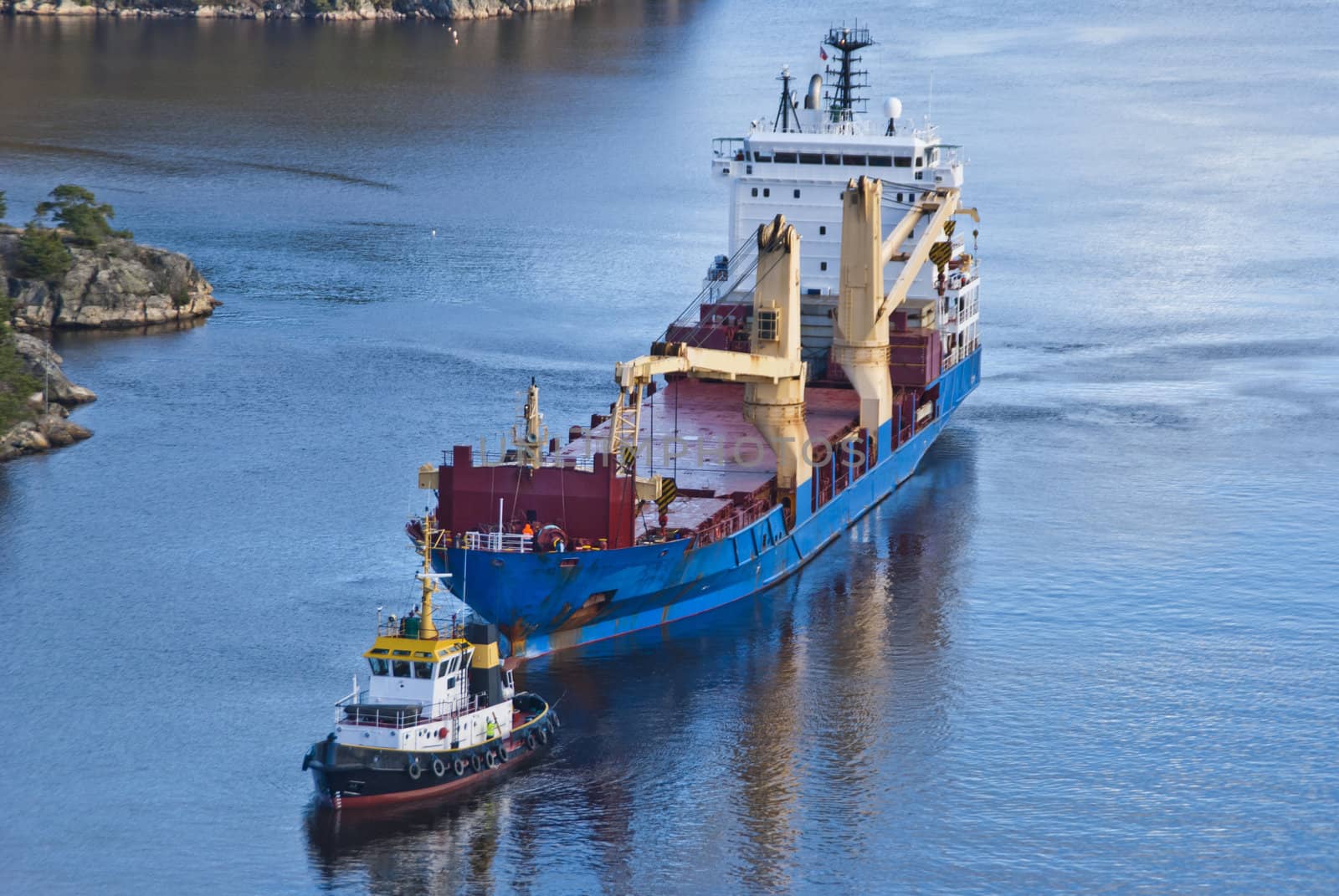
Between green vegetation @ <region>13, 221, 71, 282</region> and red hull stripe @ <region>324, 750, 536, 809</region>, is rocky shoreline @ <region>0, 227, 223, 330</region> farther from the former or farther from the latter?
red hull stripe @ <region>324, 750, 536, 809</region>

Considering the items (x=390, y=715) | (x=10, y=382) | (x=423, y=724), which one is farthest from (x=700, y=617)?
(x=10, y=382)

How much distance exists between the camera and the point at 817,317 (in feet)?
218

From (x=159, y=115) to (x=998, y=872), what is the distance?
109 meters

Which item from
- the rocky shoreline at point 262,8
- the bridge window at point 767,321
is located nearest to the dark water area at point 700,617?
the bridge window at point 767,321

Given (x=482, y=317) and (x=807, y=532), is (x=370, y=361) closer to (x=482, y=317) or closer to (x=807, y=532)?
(x=482, y=317)

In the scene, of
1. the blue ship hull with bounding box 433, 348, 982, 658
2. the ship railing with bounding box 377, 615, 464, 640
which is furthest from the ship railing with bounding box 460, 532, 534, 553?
the ship railing with bounding box 377, 615, 464, 640

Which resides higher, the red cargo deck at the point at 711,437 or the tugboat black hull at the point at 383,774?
the red cargo deck at the point at 711,437

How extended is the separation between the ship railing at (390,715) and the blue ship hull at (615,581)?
6.00 m

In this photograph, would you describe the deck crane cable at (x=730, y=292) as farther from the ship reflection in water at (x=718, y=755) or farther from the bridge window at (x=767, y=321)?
the ship reflection in water at (x=718, y=755)

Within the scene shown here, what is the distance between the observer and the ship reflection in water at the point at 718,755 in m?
39.1

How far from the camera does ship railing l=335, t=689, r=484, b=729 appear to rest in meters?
40.9

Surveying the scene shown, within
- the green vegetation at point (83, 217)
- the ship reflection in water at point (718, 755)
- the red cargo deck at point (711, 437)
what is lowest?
the ship reflection in water at point (718, 755)

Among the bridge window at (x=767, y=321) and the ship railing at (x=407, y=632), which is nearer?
the ship railing at (x=407, y=632)

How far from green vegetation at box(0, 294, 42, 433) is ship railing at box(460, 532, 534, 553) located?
82.3 ft
